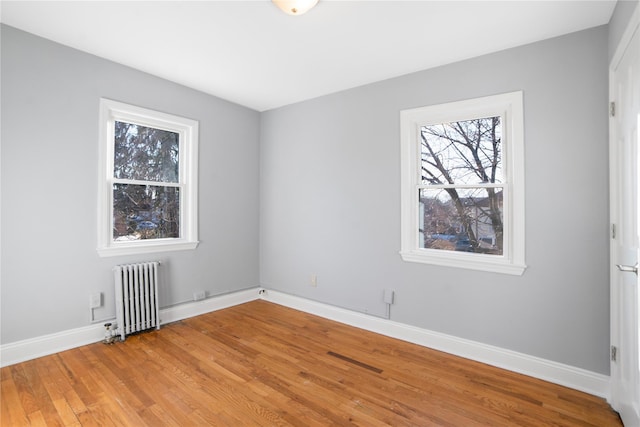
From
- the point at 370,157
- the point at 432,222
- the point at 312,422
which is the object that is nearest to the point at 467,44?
the point at 370,157

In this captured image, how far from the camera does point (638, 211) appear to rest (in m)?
1.50

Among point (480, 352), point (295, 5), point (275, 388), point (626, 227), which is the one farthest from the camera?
point (480, 352)

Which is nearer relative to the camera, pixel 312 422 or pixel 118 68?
pixel 312 422

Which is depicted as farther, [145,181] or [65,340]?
[145,181]

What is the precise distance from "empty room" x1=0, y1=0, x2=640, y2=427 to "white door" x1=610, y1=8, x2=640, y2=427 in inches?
0.9

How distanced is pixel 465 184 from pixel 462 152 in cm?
30

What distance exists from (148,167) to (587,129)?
3895 millimetres

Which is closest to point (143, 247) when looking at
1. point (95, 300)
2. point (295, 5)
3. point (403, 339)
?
point (95, 300)

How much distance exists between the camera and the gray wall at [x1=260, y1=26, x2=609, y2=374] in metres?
2.17

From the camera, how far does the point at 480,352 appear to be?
2559 mm

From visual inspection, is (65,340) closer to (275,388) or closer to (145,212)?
Answer: (145,212)

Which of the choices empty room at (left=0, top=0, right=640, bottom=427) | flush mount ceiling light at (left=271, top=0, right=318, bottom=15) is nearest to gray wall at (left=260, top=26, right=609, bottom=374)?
empty room at (left=0, top=0, right=640, bottom=427)

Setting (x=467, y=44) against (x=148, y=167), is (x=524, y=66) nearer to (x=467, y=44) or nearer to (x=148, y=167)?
(x=467, y=44)

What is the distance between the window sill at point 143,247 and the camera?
9.45ft
